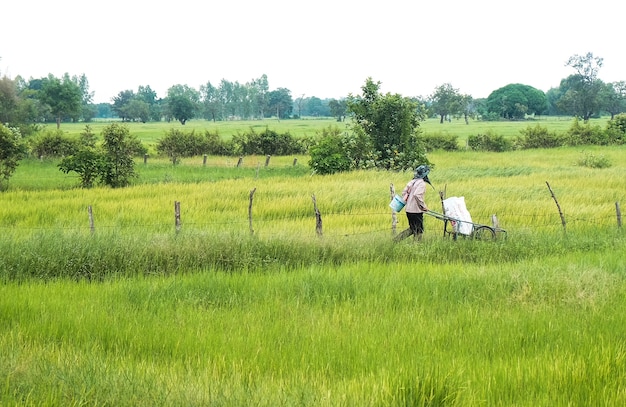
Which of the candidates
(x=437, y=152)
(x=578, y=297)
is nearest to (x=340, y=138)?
(x=437, y=152)

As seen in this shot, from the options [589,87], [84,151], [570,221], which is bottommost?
[570,221]

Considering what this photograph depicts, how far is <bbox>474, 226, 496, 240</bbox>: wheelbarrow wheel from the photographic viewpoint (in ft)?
39.4

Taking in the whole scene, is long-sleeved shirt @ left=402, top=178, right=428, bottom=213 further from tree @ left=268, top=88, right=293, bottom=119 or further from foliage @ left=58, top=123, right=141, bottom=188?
tree @ left=268, top=88, right=293, bottom=119

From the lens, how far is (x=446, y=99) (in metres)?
104

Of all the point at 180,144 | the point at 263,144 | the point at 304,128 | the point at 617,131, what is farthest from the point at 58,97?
the point at 617,131

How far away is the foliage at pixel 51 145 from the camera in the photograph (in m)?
38.2

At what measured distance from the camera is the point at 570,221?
1483 centimetres

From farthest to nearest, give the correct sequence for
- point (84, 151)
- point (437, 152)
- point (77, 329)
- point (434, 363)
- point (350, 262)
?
1. point (437, 152)
2. point (84, 151)
3. point (350, 262)
4. point (77, 329)
5. point (434, 363)

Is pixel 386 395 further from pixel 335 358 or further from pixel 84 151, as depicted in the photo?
pixel 84 151

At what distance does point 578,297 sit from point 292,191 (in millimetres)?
13247

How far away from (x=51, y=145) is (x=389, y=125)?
22.2m

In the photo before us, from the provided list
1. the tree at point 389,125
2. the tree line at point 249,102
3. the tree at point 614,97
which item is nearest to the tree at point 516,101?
the tree line at point 249,102

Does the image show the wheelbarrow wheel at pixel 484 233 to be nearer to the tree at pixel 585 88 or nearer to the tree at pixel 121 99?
the tree at pixel 585 88

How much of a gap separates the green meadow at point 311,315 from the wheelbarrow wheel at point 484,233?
1.21 feet
